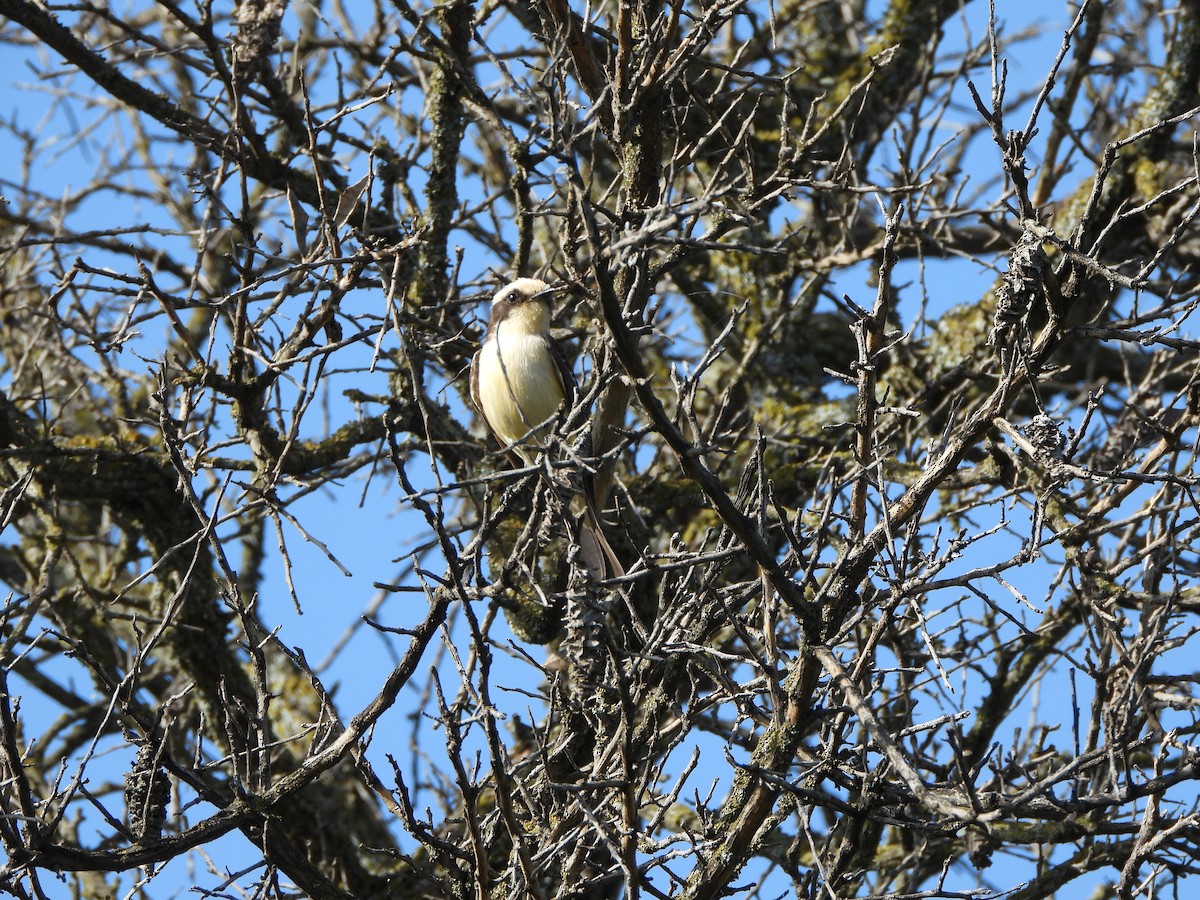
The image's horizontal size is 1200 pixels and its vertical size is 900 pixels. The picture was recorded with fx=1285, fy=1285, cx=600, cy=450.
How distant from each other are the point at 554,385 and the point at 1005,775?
2542mm

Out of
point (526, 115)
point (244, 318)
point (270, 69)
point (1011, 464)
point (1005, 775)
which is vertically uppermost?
point (526, 115)

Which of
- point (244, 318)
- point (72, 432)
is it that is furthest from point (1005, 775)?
point (72, 432)

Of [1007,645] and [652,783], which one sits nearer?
[652,783]

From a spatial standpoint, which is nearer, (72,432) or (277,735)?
(277,735)

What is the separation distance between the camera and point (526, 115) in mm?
6820

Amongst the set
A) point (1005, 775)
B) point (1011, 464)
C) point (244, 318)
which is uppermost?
point (244, 318)

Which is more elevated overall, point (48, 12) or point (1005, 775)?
point (48, 12)

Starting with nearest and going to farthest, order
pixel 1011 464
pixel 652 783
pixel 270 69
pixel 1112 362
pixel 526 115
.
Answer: pixel 652 783, pixel 1011 464, pixel 270 69, pixel 526 115, pixel 1112 362

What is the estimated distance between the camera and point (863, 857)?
462 centimetres

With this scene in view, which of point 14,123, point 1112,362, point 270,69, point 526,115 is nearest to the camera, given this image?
point 270,69

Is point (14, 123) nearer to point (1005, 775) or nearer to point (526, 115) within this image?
point (526, 115)

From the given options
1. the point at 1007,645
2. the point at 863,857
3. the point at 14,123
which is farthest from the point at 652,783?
the point at 14,123

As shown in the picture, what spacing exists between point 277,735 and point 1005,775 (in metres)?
4.40

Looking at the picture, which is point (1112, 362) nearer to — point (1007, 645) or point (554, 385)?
point (1007, 645)
